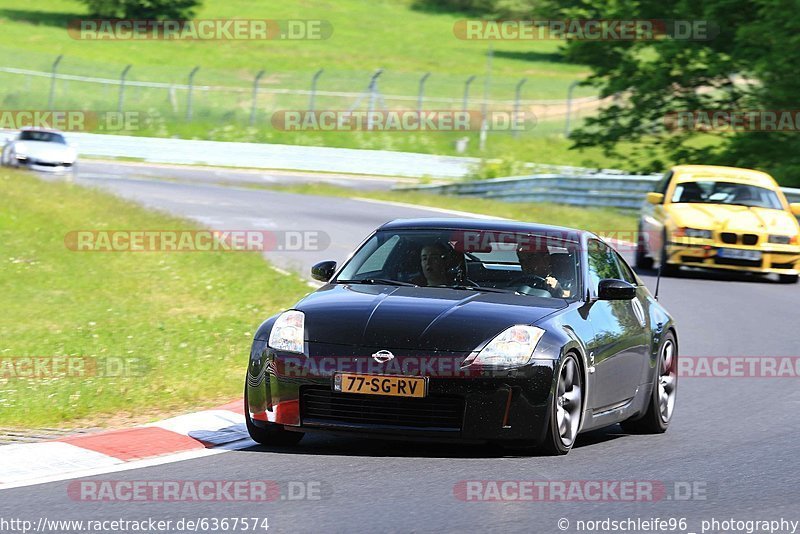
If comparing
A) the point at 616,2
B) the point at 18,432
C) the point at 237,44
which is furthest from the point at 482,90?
the point at 18,432

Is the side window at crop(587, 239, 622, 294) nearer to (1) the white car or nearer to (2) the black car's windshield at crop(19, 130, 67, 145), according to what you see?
(1) the white car

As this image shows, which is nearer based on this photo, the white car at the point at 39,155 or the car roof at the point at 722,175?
the car roof at the point at 722,175

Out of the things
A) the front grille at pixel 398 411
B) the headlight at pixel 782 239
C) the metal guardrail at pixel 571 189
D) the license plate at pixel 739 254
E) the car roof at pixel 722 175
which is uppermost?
the front grille at pixel 398 411

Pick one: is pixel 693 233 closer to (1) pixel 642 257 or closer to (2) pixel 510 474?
(1) pixel 642 257

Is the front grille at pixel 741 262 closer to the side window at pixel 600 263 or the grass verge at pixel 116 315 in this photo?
the grass verge at pixel 116 315

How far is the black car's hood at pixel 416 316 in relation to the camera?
743cm

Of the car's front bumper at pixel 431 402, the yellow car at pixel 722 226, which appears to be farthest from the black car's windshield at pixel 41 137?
the car's front bumper at pixel 431 402

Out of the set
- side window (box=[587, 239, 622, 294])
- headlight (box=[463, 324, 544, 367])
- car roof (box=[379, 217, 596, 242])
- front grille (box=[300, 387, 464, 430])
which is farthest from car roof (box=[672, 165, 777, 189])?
front grille (box=[300, 387, 464, 430])

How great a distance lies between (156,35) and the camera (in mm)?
80625

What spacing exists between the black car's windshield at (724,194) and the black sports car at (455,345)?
35.7 ft

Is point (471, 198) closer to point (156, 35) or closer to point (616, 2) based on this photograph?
point (616, 2)

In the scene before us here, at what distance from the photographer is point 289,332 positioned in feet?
25.2

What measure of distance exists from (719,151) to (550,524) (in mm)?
28954

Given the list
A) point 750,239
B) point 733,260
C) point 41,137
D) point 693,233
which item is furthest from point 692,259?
point 41,137
